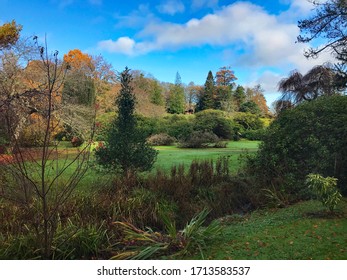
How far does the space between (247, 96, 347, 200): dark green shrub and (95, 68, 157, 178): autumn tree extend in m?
3.15

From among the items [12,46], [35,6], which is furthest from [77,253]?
[12,46]

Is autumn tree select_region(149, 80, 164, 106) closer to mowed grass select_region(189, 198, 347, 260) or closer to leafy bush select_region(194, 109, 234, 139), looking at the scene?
leafy bush select_region(194, 109, 234, 139)

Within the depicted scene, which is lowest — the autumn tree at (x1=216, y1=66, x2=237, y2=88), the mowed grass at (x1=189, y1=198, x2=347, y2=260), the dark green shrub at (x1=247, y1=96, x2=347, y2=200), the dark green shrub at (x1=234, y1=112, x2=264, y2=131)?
the mowed grass at (x1=189, y1=198, x2=347, y2=260)

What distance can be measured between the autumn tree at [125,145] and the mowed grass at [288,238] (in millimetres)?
3172

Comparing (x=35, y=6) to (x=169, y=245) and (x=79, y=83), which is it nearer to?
(x=169, y=245)

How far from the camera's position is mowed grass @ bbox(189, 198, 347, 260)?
3229mm

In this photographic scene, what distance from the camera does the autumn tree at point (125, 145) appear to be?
7430 mm

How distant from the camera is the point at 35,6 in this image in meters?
5.91

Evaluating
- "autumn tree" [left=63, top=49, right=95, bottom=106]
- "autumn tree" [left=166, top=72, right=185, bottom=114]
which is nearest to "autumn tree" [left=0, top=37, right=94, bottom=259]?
"autumn tree" [left=63, top=49, right=95, bottom=106]

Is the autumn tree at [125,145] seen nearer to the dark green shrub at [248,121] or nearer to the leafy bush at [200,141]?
the leafy bush at [200,141]

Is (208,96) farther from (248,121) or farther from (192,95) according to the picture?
(248,121)

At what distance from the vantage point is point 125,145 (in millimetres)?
7434
